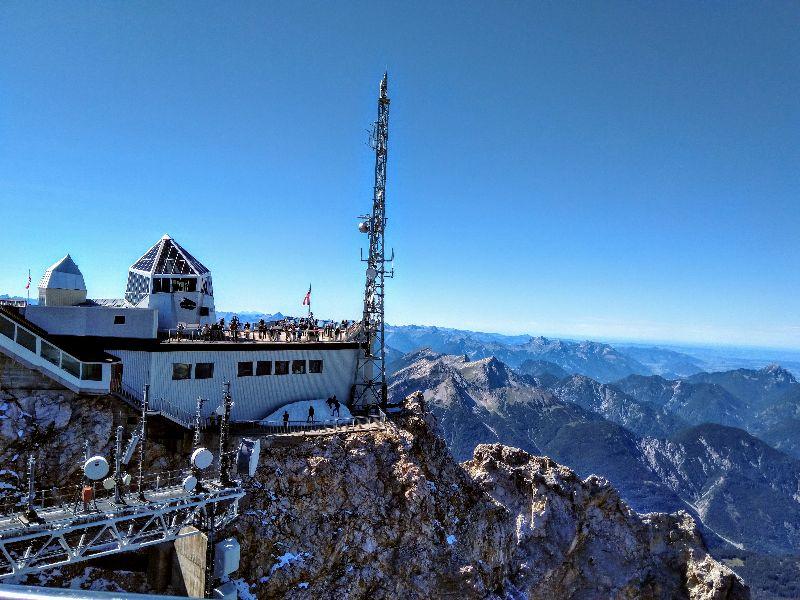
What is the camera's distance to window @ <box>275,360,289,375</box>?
1602 inches

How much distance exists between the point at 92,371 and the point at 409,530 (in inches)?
989

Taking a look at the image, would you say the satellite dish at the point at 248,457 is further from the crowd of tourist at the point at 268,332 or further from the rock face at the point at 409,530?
the crowd of tourist at the point at 268,332

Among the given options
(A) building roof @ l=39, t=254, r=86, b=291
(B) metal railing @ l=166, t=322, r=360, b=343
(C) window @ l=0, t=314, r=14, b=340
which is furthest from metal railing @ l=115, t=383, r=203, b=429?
(A) building roof @ l=39, t=254, r=86, b=291

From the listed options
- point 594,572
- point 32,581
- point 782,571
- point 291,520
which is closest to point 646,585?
point 594,572

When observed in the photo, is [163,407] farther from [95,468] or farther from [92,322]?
[95,468]

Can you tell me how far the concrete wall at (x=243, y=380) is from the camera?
116ft

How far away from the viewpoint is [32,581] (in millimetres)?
26281

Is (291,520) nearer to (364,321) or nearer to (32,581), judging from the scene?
(32,581)

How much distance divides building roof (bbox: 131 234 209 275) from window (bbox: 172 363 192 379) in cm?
1357

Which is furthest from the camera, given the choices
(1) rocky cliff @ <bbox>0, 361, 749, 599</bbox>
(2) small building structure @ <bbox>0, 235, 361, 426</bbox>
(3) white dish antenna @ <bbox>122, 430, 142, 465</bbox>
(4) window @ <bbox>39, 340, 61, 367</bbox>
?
(2) small building structure @ <bbox>0, 235, 361, 426</bbox>

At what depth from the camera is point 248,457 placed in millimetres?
27312

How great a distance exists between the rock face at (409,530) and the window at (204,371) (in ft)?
29.8

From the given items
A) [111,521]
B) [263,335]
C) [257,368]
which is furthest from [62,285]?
[111,521]

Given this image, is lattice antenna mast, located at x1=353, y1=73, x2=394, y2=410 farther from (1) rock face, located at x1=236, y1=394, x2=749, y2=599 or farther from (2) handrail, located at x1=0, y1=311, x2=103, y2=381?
(2) handrail, located at x1=0, y1=311, x2=103, y2=381
